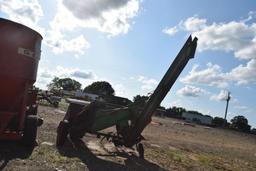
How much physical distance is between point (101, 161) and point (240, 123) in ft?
346

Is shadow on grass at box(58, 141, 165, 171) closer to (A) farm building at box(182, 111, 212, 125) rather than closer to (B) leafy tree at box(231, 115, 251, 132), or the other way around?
(A) farm building at box(182, 111, 212, 125)

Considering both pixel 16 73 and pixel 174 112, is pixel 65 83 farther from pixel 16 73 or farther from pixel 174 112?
pixel 16 73

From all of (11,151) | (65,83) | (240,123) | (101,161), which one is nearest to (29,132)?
(11,151)

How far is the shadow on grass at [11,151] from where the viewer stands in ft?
27.9

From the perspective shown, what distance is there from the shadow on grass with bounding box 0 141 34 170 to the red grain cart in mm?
281

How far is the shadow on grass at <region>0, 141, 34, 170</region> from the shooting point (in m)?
8.49

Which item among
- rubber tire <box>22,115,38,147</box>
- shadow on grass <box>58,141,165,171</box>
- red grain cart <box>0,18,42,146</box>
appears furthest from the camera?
rubber tire <box>22,115,38,147</box>

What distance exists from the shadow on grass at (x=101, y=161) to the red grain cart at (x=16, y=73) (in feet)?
4.72

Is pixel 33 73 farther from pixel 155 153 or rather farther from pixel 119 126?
pixel 155 153

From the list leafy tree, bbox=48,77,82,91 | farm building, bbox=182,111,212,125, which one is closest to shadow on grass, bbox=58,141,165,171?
farm building, bbox=182,111,212,125

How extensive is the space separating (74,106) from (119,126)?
7.46ft

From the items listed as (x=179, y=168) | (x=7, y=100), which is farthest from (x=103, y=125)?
(x=7, y=100)

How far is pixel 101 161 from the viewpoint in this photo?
1055cm

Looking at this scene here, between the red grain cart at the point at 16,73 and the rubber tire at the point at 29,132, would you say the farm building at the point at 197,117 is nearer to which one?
the rubber tire at the point at 29,132
